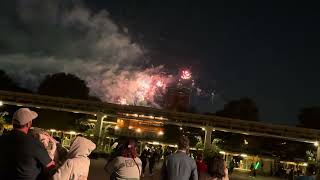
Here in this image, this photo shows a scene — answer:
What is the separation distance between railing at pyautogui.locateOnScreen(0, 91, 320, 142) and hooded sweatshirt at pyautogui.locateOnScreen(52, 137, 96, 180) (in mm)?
42820

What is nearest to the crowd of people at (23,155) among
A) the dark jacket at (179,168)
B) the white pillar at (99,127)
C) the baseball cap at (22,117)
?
the baseball cap at (22,117)

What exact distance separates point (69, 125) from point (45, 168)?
5869cm

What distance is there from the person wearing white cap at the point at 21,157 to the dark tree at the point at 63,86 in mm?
71060

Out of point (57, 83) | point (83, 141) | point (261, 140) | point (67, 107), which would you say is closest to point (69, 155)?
point (83, 141)

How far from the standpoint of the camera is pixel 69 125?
6234 cm

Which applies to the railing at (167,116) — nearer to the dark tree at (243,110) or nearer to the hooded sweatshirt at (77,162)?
the dark tree at (243,110)

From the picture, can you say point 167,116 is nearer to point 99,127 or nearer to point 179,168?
point 99,127

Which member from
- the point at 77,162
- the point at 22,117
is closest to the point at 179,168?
the point at 77,162

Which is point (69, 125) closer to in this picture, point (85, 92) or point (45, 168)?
point (85, 92)

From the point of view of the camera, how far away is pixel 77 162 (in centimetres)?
587

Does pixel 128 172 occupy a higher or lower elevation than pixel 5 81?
lower

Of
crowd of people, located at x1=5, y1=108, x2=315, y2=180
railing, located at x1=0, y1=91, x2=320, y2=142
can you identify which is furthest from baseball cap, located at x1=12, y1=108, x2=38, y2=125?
railing, located at x1=0, y1=91, x2=320, y2=142

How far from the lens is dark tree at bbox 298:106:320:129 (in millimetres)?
72312

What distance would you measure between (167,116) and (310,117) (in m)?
30.1
